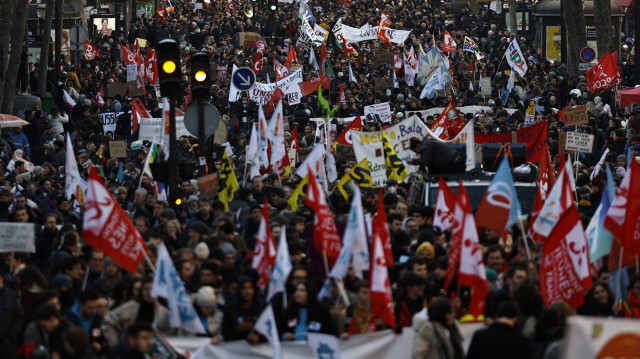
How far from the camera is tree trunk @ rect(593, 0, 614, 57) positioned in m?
35.8

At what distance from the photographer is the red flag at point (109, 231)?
11.6 metres

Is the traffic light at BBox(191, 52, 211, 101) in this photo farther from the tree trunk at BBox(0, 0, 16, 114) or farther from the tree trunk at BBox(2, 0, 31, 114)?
the tree trunk at BBox(2, 0, 31, 114)

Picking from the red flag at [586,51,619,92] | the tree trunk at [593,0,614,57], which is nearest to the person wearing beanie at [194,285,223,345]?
the red flag at [586,51,619,92]

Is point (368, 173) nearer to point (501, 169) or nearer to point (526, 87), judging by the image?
point (501, 169)

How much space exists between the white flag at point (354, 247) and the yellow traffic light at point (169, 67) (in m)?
5.44

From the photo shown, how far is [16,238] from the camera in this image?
12852 mm

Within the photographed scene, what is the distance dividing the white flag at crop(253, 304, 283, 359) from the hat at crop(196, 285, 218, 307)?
0.65 meters

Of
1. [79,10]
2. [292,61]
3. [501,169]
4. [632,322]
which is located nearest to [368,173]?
[501,169]

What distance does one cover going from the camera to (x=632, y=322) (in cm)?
725

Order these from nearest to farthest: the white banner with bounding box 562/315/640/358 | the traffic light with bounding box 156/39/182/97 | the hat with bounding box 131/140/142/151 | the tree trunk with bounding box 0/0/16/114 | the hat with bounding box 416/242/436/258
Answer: the white banner with bounding box 562/315/640/358 → the hat with bounding box 416/242/436/258 → the traffic light with bounding box 156/39/182/97 → the hat with bounding box 131/140/142/151 → the tree trunk with bounding box 0/0/16/114

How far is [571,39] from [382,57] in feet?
16.5

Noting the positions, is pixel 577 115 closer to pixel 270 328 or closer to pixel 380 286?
pixel 380 286

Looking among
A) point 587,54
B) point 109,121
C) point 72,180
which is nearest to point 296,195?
point 72,180

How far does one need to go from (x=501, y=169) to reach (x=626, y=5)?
40.5m
